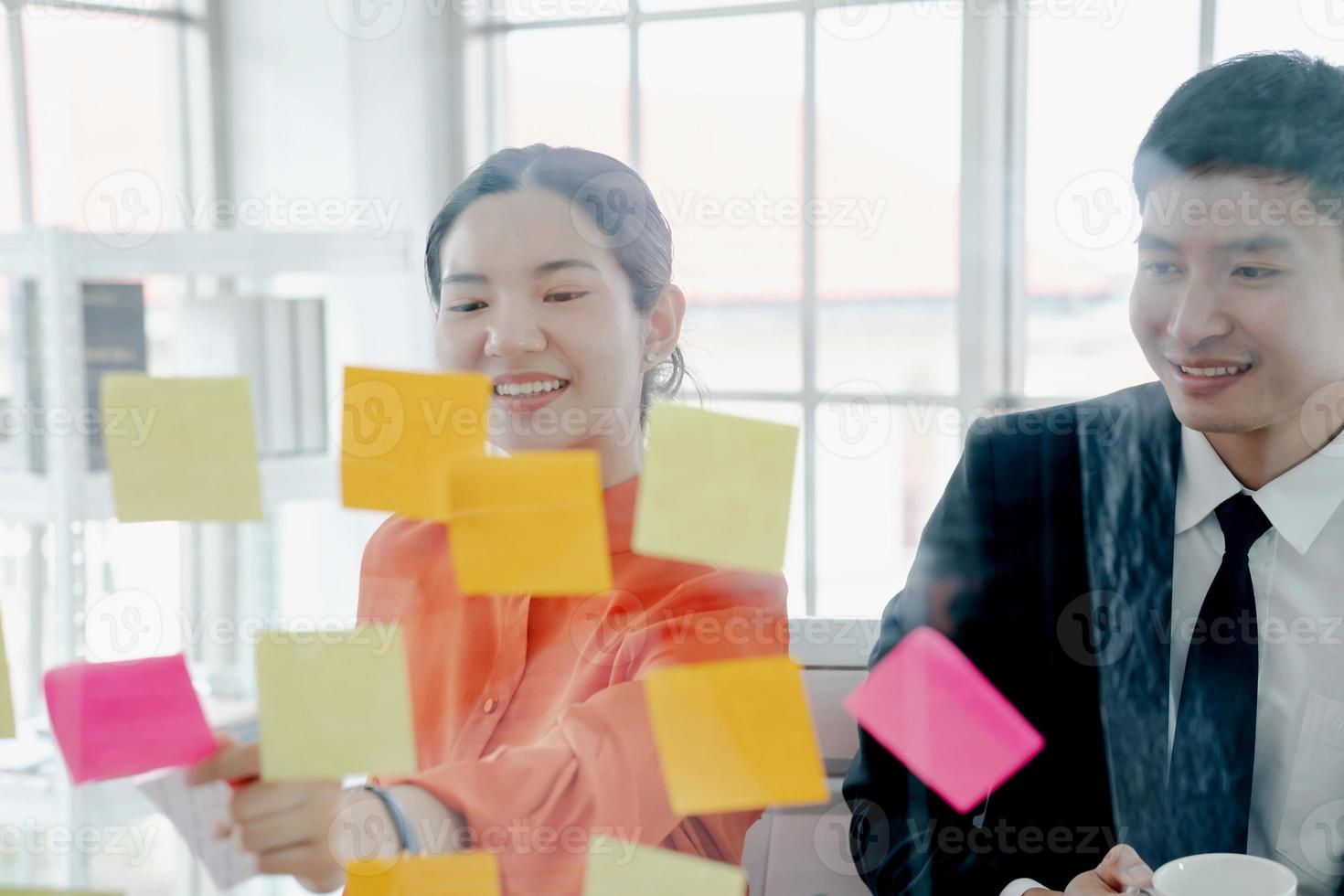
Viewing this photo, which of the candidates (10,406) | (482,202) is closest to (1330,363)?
(482,202)

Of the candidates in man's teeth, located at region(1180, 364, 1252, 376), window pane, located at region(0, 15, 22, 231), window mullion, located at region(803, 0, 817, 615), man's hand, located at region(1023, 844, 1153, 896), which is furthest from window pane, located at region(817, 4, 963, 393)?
window pane, located at region(0, 15, 22, 231)

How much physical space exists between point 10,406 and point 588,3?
2.07 feet

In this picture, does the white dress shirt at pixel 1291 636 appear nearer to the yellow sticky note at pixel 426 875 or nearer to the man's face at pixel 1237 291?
the man's face at pixel 1237 291

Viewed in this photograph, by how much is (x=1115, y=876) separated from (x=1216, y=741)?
0.44 ft

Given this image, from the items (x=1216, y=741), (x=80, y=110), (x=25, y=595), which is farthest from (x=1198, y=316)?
(x=80, y=110)

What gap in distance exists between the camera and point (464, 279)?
562mm

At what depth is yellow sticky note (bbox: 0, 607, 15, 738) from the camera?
1.80ft

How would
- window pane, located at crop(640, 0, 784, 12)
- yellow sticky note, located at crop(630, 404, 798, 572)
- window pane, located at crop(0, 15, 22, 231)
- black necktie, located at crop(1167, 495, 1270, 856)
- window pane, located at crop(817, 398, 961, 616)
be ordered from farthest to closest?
window pane, located at crop(0, 15, 22, 231), window pane, located at crop(640, 0, 784, 12), window pane, located at crop(817, 398, 961, 616), black necktie, located at crop(1167, 495, 1270, 856), yellow sticky note, located at crop(630, 404, 798, 572)

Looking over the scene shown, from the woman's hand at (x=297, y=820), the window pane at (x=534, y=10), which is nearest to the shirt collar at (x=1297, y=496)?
the woman's hand at (x=297, y=820)

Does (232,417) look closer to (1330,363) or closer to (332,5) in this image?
(332,5)

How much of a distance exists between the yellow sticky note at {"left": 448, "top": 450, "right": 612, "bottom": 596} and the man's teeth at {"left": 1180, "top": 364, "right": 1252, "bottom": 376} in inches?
16.6

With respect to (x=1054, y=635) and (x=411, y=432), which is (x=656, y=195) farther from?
(x=1054, y=635)

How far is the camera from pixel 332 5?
728mm

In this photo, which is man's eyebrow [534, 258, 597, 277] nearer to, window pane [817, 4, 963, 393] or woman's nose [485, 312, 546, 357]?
woman's nose [485, 312, 546, 357]
